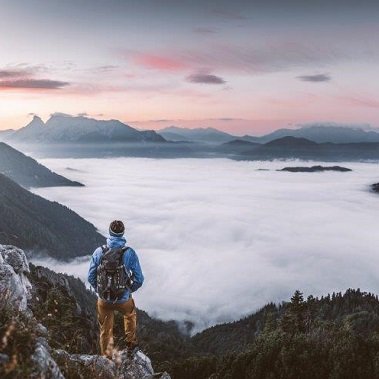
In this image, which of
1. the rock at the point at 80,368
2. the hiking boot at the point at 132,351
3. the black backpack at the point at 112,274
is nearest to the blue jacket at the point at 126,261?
the black backpack at the point at 112,274

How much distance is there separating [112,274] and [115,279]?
5.8 inches

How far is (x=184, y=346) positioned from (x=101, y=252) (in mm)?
195898

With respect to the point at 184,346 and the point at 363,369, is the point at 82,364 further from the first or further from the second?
the point at 184,346

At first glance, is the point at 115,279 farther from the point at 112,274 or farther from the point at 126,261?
the point at 126,261

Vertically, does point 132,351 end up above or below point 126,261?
below

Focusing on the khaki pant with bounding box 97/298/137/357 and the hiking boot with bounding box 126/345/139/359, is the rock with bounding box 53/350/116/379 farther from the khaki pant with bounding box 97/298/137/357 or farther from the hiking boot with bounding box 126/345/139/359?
the hiking boot with bounding box 126/345/139/359

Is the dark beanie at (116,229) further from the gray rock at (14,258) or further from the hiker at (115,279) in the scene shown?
the gray rock at (14,258)

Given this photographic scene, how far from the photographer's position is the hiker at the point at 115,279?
418 inches

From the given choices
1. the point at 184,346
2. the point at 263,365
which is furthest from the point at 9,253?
the point at 184,346

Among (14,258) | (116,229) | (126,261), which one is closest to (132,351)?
(126,261)

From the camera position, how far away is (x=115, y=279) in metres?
10.6

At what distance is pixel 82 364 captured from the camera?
7426 mm

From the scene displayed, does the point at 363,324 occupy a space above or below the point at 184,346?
above

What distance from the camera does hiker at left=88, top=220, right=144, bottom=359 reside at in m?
10.6
